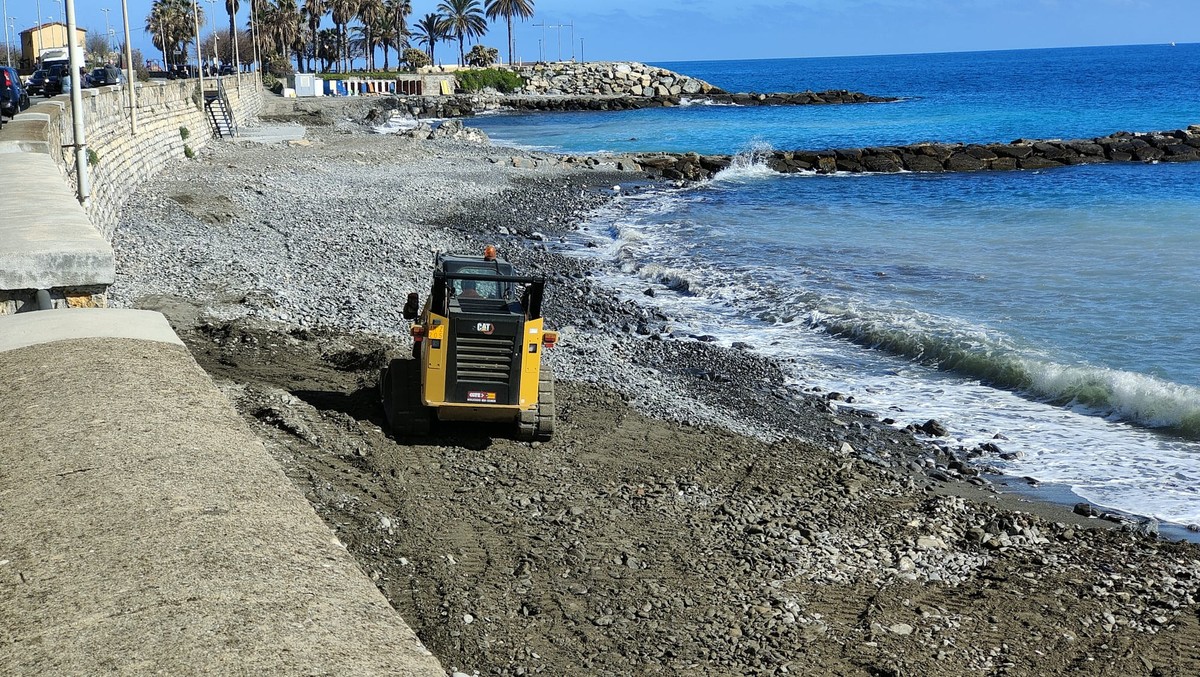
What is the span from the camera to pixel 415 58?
126m

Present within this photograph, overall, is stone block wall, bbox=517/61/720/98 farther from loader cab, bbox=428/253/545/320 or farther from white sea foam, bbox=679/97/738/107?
loader cab, bbox=428/253/545/320

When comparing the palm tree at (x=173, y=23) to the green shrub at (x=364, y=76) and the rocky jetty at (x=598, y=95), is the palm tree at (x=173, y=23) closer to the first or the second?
the green shrub at (x=364, y=76)

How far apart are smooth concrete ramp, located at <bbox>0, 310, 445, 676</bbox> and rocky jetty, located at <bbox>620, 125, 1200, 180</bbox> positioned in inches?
1706

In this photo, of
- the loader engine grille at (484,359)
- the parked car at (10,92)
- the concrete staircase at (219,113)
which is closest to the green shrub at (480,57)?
the concrete staircase at (219,113)

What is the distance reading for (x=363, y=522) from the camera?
30.7 ft

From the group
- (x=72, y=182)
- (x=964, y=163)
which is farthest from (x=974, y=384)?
(x=964, y=163)

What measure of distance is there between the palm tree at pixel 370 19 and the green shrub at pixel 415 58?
13.2 ft

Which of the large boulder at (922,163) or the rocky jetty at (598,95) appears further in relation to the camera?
the rocky jetty at (598,95)

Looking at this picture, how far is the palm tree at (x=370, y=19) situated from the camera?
12197cm

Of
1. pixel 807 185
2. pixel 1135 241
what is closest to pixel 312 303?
pixel 1135 241

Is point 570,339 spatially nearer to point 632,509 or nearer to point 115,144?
point 632,509

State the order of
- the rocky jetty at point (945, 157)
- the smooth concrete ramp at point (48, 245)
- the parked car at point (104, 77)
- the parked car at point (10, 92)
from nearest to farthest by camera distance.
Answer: the smooth concrete ramp at point (48, 245)
the parked car at point (10, 92)
the parked car at point (104, 77)
the rocky jetty at point (945, 157)

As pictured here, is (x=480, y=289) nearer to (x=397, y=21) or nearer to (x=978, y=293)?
(x=978, y=293)

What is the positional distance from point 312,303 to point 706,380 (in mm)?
6444
